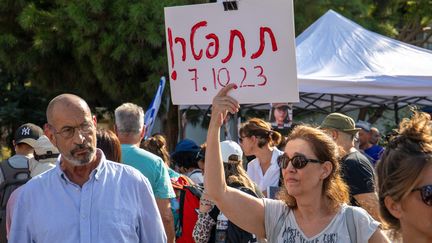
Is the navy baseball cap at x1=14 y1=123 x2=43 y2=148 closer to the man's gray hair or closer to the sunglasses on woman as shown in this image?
the man's gray hair

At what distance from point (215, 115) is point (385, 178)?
1.10 meters

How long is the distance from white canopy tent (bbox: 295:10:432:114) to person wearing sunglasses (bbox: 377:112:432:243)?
6.16 meters

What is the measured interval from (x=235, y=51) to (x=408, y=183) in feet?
5.29

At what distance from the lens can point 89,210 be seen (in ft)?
11.9

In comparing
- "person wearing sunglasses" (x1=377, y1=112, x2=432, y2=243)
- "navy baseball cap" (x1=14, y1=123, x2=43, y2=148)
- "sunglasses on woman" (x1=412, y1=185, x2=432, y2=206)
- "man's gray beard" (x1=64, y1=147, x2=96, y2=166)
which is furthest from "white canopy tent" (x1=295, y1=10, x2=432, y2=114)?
"sunglasses on woman" (x1=412, y1=185, x2=432, y2=206)

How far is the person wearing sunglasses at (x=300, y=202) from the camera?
139 inches

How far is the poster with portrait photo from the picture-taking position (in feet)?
30.7

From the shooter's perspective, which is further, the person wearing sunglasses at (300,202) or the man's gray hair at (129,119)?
the man's gray hair at (129,119)

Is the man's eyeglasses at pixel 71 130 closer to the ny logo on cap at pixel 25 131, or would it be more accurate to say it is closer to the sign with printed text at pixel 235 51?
the sign with printed text at pixel 235 51

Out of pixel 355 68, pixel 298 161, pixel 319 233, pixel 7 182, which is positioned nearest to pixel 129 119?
pixel 7 182

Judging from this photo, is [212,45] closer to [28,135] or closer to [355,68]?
[28,135]

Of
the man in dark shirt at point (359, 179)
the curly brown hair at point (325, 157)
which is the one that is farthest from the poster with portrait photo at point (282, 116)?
the curly brown hair at point (325, 157)

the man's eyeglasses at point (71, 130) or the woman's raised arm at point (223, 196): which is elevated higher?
the man's eyeglasses at point (71, 130)

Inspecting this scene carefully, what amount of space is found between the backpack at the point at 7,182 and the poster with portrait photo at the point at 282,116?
367cm
